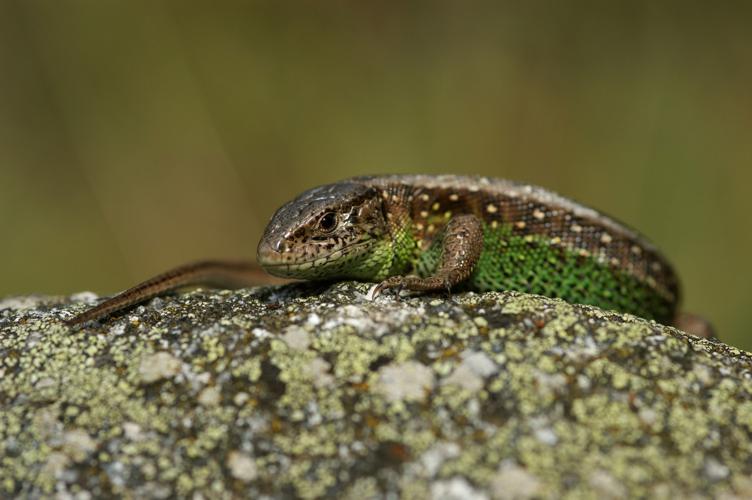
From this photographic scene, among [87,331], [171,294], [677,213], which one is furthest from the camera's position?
[677,213]

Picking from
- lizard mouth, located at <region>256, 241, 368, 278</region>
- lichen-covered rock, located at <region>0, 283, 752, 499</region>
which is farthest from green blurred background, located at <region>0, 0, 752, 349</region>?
lichen-covered rock, located at <region>0, 283, 752, 499</region>

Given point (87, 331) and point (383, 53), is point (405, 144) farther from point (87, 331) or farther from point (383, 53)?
point (87, 331)

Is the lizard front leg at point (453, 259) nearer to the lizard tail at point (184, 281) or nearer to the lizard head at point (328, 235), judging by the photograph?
the lizard head at point (328, 235)

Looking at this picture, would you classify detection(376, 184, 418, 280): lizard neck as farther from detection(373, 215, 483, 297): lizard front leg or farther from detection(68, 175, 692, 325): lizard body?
detection(373, 215, 483, 297): lizard front leg

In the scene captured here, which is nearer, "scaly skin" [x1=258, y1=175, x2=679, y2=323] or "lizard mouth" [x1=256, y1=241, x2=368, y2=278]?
"lizard mouth" [x1=256, y1=241, x2=368, y2=278]

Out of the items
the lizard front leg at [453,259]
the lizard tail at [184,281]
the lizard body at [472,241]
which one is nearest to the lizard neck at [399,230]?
the lizard body at [472,241]

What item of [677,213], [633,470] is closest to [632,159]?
[677,213]

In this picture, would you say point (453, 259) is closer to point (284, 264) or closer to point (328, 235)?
point (328, 235)
